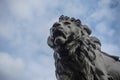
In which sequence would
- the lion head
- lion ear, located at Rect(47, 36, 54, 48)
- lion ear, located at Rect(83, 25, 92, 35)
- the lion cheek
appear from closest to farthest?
the lion cheek, the lion head, lion ear, located at Rect(47, 36, 54, 48), lion ear, located at Rect(83, 25, 92, 35)

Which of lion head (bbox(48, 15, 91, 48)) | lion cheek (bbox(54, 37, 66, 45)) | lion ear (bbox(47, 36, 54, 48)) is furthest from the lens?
lion ear (bbox(47, 36, 54, 48))

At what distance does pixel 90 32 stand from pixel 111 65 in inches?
37.3

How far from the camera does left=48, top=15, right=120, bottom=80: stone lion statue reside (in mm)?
7988

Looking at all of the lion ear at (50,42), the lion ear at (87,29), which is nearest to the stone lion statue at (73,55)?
the lion ear at (50,42)

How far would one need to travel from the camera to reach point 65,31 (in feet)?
26.3

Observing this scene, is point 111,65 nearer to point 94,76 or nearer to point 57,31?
point 94,76

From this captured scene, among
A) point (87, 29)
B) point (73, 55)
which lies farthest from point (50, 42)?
point (87, 29)

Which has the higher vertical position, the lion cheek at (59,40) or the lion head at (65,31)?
the lion head at (65,31)

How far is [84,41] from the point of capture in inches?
322

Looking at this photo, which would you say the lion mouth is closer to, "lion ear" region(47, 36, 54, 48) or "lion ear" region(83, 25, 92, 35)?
"lion ear" region(47, 36, 54, 48)

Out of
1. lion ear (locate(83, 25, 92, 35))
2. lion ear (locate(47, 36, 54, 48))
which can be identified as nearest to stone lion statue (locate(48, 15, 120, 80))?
lion ear (locate(47, 36, 54, 48))

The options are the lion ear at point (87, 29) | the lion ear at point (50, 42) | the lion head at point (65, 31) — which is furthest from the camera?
the lion ear at point (87, 29)

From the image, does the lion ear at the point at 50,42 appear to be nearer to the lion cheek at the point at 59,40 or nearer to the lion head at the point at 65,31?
the lion head at the point at 65,31

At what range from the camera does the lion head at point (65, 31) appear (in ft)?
26.1
